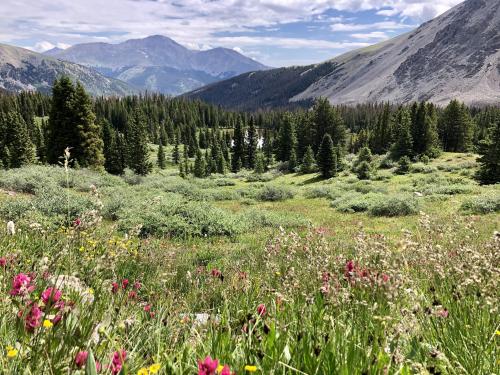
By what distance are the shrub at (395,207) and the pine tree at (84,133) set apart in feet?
94.2

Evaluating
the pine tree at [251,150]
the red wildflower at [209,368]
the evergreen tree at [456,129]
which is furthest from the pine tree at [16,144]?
the evergreen tree at [456,129]

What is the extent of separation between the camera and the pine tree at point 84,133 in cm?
3991

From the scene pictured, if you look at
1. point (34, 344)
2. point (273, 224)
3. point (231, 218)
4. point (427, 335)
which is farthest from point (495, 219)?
point (34, 344)

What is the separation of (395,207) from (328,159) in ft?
101

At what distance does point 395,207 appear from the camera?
87.4 ft

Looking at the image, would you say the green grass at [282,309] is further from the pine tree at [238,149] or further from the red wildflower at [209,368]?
the pine tree at [238,149]

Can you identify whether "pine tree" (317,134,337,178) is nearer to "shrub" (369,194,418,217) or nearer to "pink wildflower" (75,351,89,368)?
"shrub" (369,194,418,217)

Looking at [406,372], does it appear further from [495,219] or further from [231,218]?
[495,219]

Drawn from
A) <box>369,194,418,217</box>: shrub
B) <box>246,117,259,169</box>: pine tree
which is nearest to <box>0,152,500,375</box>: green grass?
<box>369,194,418,217</box>: shrub

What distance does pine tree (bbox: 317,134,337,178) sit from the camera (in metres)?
56.2

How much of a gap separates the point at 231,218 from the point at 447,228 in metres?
15.6

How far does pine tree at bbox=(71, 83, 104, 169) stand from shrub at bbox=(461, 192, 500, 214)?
113ft

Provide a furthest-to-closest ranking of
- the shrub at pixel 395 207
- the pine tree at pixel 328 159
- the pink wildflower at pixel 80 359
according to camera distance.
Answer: the pine tree at pixel 328 159, the shrub at pixel 395 207, the pink wildflower at pixel 80 359

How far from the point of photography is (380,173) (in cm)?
5275
